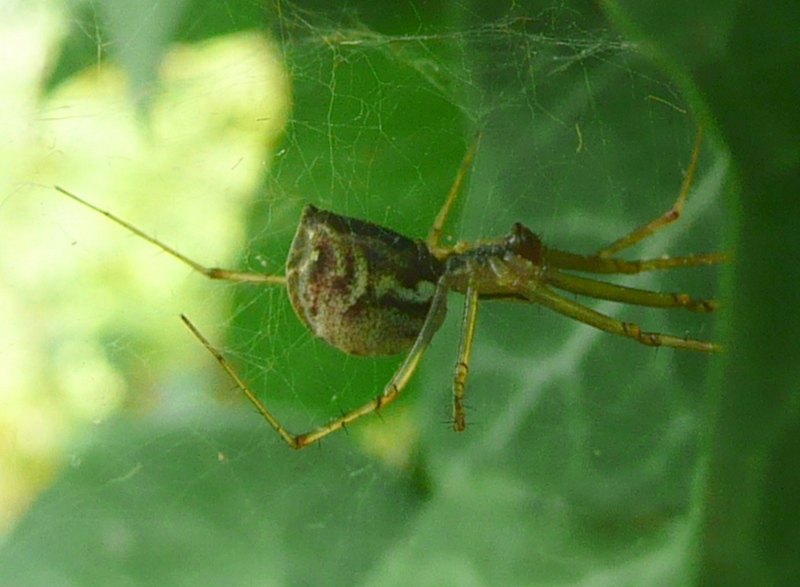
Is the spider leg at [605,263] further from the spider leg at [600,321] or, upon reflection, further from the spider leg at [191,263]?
the spider leg at [191,263]

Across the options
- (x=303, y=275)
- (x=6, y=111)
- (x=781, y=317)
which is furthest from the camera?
(x=6, y=111)

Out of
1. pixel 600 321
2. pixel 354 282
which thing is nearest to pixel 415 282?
pixel 354 282

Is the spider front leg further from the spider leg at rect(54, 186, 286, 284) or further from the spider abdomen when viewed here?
→ the spider leg at rect(54, 186, 286, 284)

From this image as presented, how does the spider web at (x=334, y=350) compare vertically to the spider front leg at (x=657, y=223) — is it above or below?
below

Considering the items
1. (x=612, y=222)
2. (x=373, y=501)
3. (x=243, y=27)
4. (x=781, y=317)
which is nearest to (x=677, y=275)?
(x=612, y=222)

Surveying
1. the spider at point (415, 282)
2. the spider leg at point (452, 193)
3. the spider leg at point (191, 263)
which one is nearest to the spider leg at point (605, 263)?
the spider at point (415, 282)

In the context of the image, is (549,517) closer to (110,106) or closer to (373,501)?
(373,501)
